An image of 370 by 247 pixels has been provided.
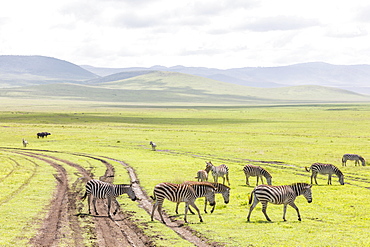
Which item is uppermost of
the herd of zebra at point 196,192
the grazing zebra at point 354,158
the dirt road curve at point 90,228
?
the herd of zebra at point 196,192

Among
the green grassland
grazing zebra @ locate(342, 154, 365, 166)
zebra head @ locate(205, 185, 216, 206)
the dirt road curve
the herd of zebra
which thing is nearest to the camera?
the dirt road curve

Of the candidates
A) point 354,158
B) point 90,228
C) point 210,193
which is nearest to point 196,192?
point 210,193

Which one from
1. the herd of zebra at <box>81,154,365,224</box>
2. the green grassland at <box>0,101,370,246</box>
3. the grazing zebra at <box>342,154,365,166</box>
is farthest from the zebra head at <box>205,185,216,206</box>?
the grazing zebra at <box>342,154,365,166</box>

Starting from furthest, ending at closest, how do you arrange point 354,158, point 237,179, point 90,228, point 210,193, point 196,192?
point 354,158 < point 237,179 < point 210,193 < point 196,192 < point 90,228

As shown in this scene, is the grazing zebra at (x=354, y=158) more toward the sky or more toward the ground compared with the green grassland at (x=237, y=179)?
more toward the sky

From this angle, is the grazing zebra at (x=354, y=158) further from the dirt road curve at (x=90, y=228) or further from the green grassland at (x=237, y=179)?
the dirt road curve at (x=90, y=228)

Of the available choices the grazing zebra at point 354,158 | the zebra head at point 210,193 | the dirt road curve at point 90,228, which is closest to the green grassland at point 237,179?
the dirt road curve at point 90,228

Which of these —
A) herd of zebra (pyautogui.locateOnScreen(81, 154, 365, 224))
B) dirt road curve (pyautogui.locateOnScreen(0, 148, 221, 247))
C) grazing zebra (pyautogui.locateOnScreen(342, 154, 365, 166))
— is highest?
herd of zebra (pyautogui.locateOnScreen(81, 154, 365, 224))

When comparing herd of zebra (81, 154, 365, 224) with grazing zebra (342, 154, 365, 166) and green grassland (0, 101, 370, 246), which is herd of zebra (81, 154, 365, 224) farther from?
grazing zebra (342, 154, 365, 166)

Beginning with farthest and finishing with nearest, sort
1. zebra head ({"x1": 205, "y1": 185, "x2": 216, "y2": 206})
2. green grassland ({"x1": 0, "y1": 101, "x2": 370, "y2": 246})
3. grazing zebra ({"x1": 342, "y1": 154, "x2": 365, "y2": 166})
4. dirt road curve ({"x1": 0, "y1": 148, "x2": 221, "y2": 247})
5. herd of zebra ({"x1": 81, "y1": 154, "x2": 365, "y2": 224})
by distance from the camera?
grazing zebra ({"x1": 342, "y1": 154, "x2": 365, "y2": 166}) < zebra head ({"x1": 205, "y1": 185, "x2": 216, "y2": 206}) < herd of zebra ({"x1": 81, "y1": 154, "x2": 365, "y2": 224}) < green grassland ({"x1": 0, "y1": 101, "x2": 370, "y2": 246}) < dirt road curve ({"x1": 0, "y1": 148, "x2": 221, "y2": 247})

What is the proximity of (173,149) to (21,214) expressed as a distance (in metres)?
41.7

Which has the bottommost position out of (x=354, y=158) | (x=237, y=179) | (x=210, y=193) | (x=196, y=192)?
(x=237, y=179)

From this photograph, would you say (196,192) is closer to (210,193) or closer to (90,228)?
(210,193)

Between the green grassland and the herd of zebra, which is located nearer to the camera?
the green grassland
